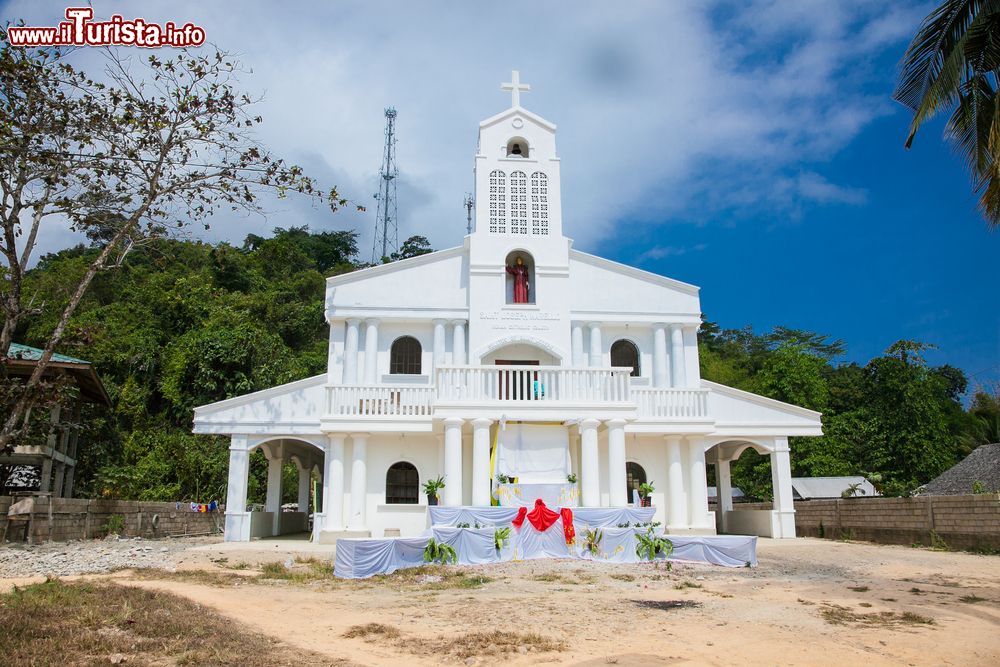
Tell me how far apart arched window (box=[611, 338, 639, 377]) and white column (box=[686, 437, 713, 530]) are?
12.1ft

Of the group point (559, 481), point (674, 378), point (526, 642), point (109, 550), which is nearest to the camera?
point (526, 642)

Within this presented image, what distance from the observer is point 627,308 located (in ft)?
81.8

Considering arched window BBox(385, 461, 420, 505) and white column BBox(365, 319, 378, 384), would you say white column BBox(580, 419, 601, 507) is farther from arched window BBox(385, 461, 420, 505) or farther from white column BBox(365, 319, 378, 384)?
white column BBox(365, 319, 378, 384)

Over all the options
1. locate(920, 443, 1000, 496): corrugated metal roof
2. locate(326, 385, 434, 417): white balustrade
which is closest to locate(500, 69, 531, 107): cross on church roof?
locate(326, 385, 434, 417): white balustrade

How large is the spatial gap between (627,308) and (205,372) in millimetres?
21019

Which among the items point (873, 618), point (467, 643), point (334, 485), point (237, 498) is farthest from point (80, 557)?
point (873, 618)

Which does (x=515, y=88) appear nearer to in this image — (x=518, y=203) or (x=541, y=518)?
(x=518, y=203)

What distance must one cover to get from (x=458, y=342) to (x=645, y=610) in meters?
14.4

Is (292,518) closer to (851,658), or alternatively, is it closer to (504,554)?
(504,554)

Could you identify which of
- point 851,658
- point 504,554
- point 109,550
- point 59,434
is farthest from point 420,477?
point 851,658

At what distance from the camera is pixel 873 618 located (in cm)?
966

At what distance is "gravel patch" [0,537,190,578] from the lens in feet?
46.8

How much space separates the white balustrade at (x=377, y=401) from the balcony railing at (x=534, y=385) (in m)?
Answer: 1.45

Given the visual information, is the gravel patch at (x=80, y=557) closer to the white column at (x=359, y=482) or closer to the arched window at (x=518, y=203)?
the white column at (x=359, y=482)
